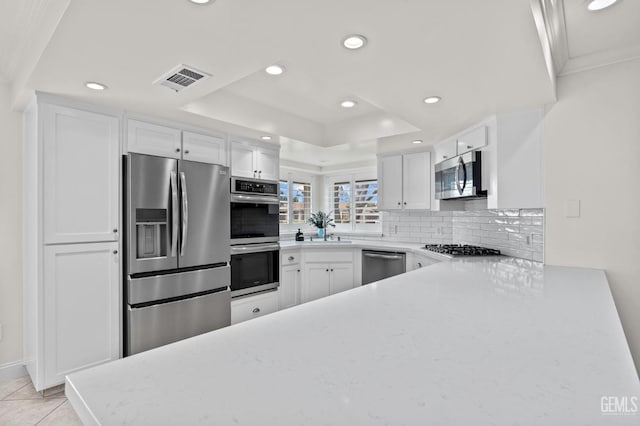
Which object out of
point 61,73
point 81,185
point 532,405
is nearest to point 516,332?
point 532,405

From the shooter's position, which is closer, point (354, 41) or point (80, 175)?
point (354, 41)

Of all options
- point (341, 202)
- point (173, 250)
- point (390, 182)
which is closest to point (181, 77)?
point (173, 250)

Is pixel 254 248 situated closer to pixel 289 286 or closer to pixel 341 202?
pixel 289 286

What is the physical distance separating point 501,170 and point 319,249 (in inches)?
85.0

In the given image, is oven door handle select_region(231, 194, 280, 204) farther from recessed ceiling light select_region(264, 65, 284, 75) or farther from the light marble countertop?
the light marble countertop

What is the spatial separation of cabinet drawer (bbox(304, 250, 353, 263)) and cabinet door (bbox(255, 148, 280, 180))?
3.32 feet

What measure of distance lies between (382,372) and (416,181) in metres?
3.32

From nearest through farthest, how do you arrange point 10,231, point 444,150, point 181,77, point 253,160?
1. point 181,77
2. point 10,231
3. point 444,150
4. point 253,160

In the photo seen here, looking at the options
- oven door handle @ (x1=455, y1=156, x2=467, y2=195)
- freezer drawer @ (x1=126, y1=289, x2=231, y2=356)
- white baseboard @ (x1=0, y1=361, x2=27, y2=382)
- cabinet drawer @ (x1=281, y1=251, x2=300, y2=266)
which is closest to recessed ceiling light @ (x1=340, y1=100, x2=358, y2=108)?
oven door handle @ (x1=455, y1=156, x2=467, y2=195)

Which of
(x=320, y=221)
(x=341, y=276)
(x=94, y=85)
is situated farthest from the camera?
(x=320, y=221)

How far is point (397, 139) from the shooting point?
3.75 meters

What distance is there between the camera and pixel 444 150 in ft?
11.0

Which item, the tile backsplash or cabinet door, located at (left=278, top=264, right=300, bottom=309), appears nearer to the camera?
the tile backsplash

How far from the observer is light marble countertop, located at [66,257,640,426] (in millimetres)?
567
